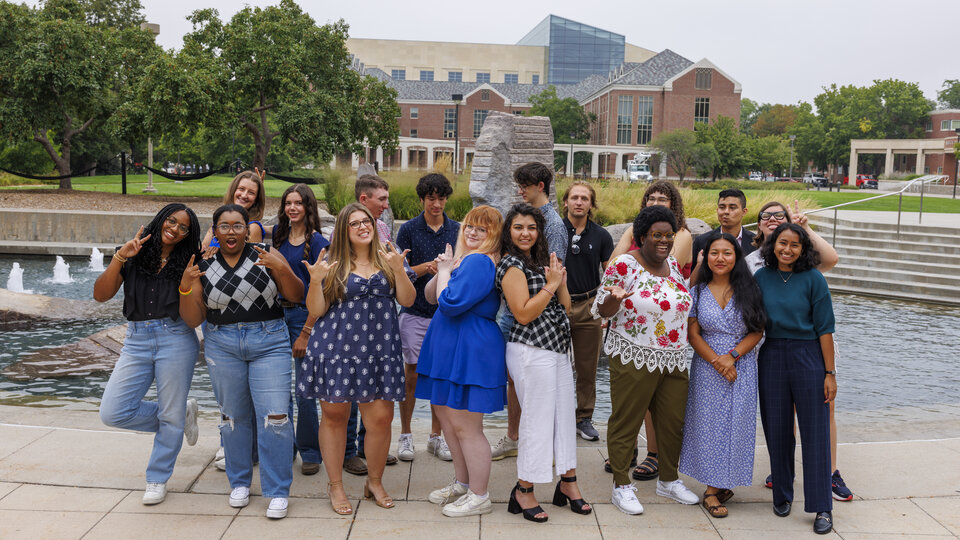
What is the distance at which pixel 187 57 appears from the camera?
2277cm

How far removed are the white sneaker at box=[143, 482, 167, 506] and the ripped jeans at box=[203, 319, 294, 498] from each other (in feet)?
1.61

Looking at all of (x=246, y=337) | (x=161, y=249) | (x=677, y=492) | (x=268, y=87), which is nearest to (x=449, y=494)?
(x=677, y=492)

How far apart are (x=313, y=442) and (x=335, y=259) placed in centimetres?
141

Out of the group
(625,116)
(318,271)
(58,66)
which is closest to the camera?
(318,271)

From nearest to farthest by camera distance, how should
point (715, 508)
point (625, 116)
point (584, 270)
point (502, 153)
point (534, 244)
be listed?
1. point (534, 244)
2. point (715, 508)
3. point (584, 270)
4. point (502, 153)
5. point (625, 116)

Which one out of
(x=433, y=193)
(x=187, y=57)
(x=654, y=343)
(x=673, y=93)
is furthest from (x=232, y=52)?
(x=673, y=93)

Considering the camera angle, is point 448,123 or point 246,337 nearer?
point 246,337

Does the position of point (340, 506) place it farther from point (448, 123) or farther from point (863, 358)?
point (448, 123)

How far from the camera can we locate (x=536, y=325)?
418 cm

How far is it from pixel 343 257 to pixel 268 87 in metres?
22.2

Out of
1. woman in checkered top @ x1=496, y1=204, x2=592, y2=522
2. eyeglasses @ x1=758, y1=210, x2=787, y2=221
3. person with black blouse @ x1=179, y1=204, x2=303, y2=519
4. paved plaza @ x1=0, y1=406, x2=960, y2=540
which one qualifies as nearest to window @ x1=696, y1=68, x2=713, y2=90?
paved plaza @ x1=0, y1=406, x2=960, y2=540

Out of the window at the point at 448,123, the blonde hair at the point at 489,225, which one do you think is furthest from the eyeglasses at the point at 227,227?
the window at the point at 448,123

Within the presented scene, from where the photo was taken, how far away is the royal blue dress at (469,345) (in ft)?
13.4

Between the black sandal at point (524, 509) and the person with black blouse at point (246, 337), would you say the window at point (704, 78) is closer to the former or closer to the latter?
the black sandal at point (524, 509)
